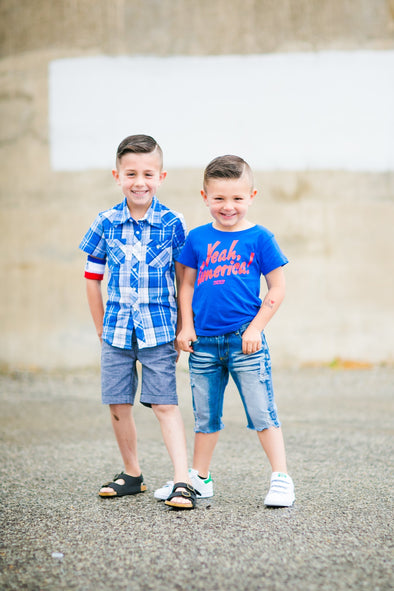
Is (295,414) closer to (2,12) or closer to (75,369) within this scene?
(75,369)

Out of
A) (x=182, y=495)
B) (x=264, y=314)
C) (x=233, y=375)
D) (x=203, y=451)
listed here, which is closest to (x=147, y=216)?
(x=264, y=314)

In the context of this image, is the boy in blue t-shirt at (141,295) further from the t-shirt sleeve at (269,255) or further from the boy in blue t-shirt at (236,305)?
the t-shirt sleeve at (269,255)

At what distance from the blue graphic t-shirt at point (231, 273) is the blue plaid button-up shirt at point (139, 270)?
19cm

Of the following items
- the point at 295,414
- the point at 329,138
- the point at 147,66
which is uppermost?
the point at 147,66

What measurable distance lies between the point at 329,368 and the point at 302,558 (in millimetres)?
4862

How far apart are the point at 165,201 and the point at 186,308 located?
4.12 meters

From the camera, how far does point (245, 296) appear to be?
124 inches

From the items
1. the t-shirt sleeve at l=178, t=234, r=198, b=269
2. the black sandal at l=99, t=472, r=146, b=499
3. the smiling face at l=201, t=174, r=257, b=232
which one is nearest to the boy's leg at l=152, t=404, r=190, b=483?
the black sandal at l=99, t=472, r=146, b=499

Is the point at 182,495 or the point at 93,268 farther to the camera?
the point at 93,268

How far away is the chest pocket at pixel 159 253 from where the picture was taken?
3.24 meters

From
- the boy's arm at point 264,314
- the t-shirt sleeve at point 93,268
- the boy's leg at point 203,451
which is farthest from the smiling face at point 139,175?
the boy's leg at point 203,451

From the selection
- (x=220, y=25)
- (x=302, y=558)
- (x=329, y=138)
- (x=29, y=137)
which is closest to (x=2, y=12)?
(x=29, y=137)

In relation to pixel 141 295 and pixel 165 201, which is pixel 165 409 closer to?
pixel 141 295

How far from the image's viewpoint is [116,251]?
10.7 ft
